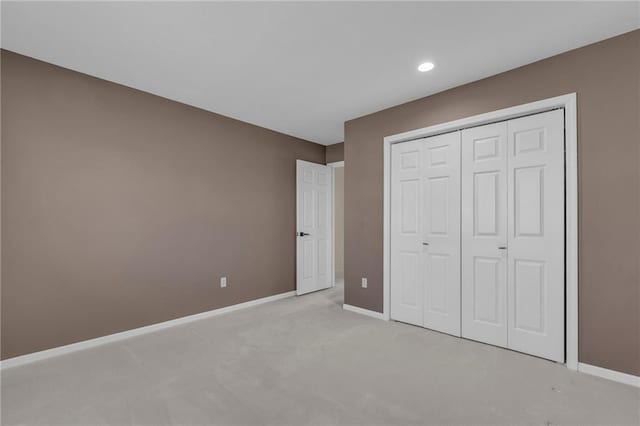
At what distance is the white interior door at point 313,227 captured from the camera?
15.6ft

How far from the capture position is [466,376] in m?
2.24

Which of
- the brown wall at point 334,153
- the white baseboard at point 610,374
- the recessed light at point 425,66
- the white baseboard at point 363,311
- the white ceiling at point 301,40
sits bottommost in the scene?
the white baseboard at point 363,311

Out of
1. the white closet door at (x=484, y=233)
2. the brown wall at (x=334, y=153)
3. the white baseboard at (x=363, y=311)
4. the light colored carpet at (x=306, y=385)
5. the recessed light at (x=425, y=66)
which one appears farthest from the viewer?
the brown wall at (x=334, y=153)

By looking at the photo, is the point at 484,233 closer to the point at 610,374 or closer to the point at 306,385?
the point at 610,374

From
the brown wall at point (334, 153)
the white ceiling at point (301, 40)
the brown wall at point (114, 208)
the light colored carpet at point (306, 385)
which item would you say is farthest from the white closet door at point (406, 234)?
the brown wall at point (114, 208)

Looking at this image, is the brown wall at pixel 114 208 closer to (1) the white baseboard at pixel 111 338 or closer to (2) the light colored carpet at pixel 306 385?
(1) the white baseboard at pixel 111 338

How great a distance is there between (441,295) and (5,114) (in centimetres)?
412

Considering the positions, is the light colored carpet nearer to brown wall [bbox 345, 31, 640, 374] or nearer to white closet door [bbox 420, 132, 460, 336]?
white closet door [bbox 420, 132, 460, 336]

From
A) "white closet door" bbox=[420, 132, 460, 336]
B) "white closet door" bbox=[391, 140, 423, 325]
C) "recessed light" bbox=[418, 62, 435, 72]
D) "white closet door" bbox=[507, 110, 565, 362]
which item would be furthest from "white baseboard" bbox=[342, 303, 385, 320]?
"recessed light" bbox=[418, 62, 435, 72]

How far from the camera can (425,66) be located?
2627mm

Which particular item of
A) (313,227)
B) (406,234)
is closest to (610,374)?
(406,234)

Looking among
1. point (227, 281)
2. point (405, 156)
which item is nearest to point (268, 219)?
point (227, 281)

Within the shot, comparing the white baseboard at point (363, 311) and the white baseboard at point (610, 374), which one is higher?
the white baseboard at point (610, 374)

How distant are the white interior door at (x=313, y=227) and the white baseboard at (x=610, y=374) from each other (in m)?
3.32
